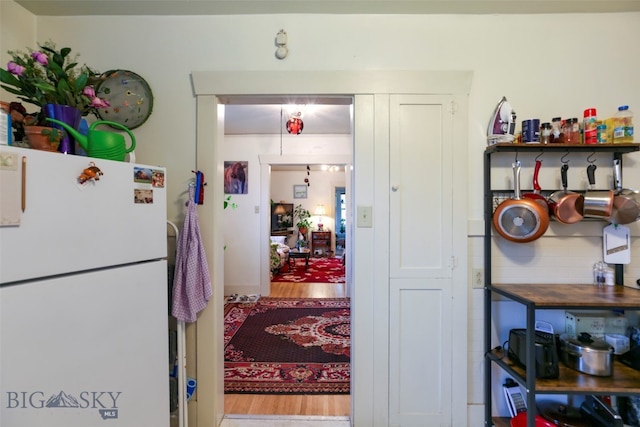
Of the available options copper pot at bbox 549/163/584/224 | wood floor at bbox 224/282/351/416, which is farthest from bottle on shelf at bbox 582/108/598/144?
wood floor at bbox 224/282/351/416

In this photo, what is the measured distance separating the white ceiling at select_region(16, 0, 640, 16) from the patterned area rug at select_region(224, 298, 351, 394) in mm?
2491

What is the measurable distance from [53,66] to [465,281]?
7.30 ft

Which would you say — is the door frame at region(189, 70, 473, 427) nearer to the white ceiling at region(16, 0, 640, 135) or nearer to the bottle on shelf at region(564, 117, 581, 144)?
the white ceiling at region(16, 0, 640, 135)

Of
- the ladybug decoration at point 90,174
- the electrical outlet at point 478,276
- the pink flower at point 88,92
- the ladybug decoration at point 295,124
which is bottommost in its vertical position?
the electrical outlet at point 478,276

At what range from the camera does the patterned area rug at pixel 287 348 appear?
85.5 inches

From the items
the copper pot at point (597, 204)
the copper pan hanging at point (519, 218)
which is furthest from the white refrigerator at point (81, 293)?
the copper pot at point (597, 204)

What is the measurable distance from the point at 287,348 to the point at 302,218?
19.2ft

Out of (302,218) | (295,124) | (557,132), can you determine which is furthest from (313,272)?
(557,132)

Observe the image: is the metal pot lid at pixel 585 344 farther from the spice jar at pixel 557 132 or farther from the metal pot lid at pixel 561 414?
the spice jar at pixel 557 132

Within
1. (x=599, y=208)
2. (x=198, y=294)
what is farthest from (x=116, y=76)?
(x=599, y=208)

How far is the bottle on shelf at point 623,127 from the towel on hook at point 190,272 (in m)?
2.26

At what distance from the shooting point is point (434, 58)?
5.44ft

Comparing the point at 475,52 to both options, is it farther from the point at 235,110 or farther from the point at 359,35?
the point at 235,110

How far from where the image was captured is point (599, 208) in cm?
151
